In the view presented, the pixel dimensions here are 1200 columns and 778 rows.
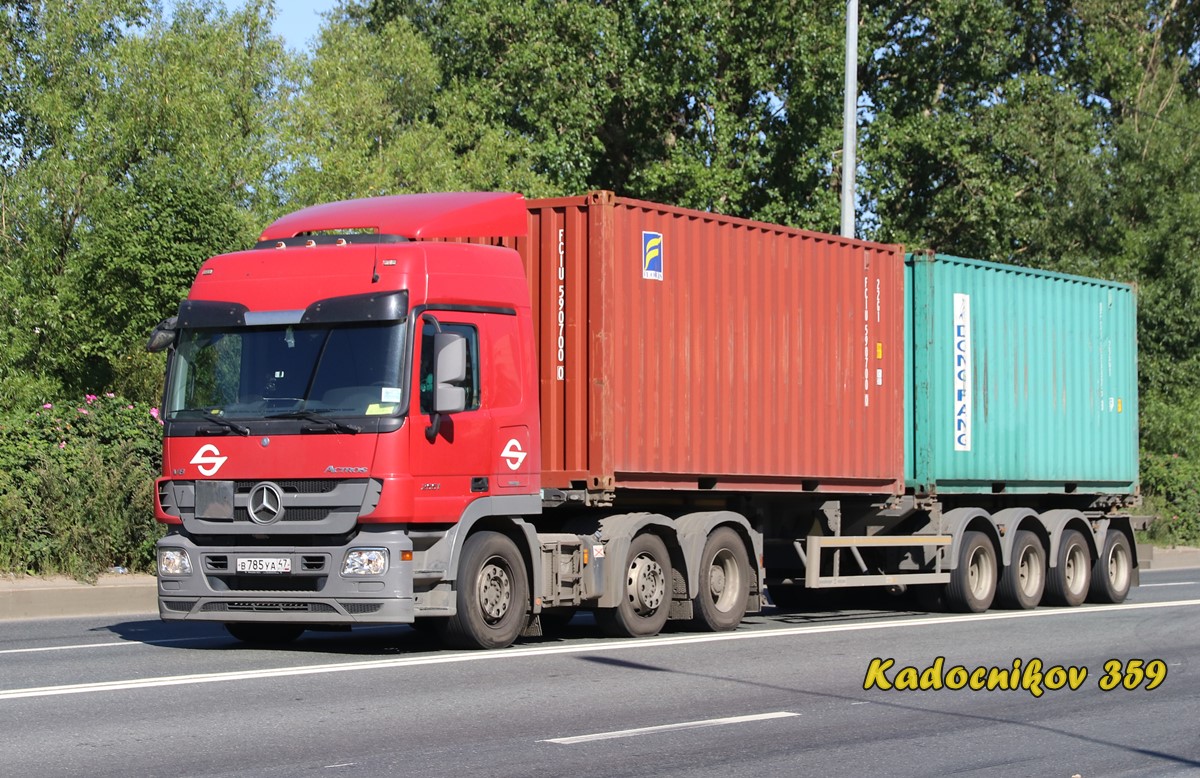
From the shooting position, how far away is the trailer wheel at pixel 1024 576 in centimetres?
1925

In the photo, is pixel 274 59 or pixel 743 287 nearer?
pixel 743 287

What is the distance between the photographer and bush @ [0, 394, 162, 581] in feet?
60.3

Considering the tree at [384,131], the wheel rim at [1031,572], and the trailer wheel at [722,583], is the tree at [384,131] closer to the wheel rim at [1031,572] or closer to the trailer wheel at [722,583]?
the wheel rim at [1031,572]

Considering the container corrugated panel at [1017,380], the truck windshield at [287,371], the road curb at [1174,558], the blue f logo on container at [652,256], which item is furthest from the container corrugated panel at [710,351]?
the road curb at [1174,558]

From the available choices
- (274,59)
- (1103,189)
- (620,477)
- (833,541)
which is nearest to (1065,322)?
(833,541)

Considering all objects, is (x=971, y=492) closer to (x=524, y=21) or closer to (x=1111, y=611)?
(x=1111, y=611)

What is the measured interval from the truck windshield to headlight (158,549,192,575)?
1.03 metres

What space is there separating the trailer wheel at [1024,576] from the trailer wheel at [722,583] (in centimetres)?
451

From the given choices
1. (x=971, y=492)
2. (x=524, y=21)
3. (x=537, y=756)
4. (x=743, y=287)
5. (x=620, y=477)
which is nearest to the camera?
(x=537, y=756)

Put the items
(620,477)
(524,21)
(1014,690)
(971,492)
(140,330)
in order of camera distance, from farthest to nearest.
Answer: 1. (524,21)
2. (140,330)
3. (971,492)
4. (620,477)
5. (1014,690)

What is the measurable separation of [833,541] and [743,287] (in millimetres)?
2812

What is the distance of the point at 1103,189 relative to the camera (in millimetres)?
40094

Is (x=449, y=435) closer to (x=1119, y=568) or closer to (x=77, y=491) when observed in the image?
(x=77, y=491)

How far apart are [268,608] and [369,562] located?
0.91 m
